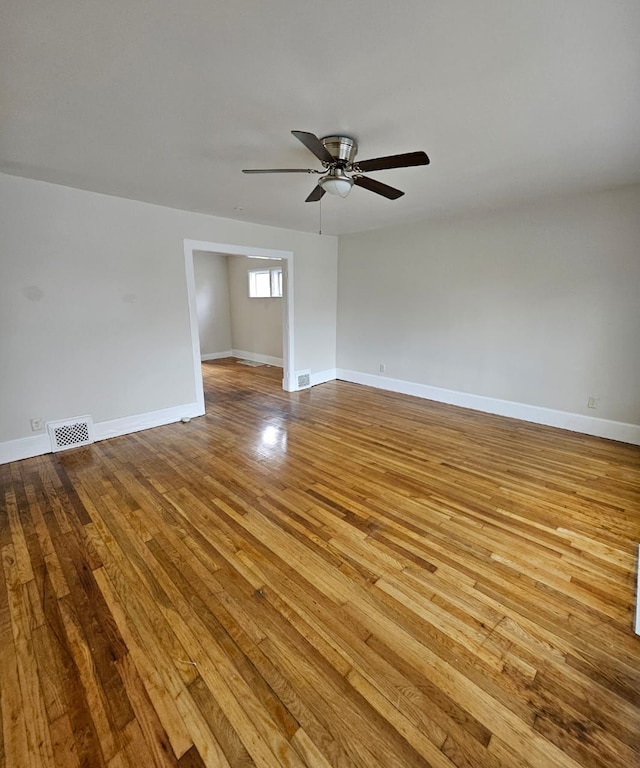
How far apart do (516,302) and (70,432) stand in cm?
516

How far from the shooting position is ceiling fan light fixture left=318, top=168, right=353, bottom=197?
2.21 m

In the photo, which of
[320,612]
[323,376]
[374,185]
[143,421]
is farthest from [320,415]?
[320,612]

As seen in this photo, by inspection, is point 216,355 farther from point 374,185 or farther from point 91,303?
point 374,185

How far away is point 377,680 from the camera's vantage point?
1329mm

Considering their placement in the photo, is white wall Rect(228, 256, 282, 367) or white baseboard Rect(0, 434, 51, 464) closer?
white baseboard Rect(0, 434, 51, 464)

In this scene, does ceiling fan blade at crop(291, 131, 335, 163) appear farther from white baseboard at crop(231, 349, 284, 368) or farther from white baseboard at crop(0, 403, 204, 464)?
white baseboard at crop(231, 349, 284, 368)

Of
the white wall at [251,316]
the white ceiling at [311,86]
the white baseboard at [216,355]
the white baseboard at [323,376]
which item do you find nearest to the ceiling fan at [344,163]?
the white ceiling at [311,86]

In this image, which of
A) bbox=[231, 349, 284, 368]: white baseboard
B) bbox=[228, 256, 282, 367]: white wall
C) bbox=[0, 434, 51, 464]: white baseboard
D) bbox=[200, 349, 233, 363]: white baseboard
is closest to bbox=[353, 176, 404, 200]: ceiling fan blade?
bbox=[0, 434, 51, 464]: white baseboard

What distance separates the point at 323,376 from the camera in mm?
5945

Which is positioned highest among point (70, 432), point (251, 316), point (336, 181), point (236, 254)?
point (336, 181)

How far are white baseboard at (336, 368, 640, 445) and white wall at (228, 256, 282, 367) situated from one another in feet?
7.56

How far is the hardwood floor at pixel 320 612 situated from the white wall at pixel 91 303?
0.80 m

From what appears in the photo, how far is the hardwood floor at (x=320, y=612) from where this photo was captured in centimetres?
116

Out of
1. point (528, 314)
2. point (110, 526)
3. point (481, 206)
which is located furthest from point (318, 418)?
point (481, 206)
